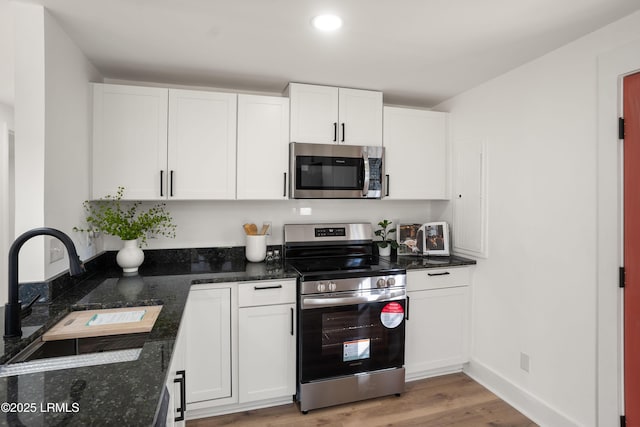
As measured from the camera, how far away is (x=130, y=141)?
238 centimetres

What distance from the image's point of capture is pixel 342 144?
2760 mm

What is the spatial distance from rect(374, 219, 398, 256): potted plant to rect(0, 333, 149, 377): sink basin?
2127 millimetres

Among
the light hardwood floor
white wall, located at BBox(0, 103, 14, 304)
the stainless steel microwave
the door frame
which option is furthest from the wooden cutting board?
white wall, located at BBox(0, 103, 14, 304)

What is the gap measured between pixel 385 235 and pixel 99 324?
230 centimetres

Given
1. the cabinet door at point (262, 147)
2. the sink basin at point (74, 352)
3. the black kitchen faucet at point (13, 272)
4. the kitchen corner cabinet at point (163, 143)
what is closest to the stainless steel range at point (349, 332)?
the cabinet door at point (262, 147)

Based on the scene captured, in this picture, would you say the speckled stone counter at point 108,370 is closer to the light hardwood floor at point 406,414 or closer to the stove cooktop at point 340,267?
the stove cooktop at point 340,267

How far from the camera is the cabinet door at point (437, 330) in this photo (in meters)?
2.68

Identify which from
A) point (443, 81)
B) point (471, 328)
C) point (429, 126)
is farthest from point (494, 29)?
point (471, 328)

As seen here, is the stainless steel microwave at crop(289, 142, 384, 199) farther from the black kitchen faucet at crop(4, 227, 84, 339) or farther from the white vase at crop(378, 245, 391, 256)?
the black kitchen faucet at crop(4, 227, 84, 339)

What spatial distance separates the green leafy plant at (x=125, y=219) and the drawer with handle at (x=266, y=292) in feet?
2.61

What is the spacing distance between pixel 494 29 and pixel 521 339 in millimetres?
1983

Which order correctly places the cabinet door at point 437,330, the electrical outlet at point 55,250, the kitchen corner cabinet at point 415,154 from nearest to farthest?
the electrical outlet at point 55,250 < the cabinet door at point 437,330 < the kitchen corner cabinet at point 415,154

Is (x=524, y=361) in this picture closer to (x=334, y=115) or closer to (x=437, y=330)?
(x=437, y=330)

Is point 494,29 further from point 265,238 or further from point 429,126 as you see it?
point 265,238
